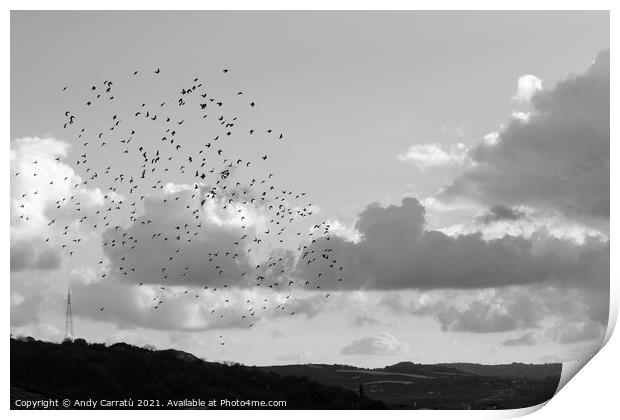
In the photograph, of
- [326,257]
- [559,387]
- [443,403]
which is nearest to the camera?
[559,387]

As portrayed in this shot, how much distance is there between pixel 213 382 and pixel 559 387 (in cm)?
1689

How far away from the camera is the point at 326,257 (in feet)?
151

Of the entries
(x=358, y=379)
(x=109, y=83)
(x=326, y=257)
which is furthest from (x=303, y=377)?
(x=109, y=83)

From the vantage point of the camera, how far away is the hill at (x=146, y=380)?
43750 mm

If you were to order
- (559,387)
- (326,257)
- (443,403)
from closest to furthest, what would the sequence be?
1. (559,387)
2. (443,403)
3. (326,257)

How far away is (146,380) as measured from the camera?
48031 millimetres

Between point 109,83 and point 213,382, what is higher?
point 109,83

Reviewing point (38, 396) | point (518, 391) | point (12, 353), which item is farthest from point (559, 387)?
point (12, 353)

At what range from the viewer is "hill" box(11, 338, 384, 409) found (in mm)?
43750

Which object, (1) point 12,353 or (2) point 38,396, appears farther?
(1) point 12,353
